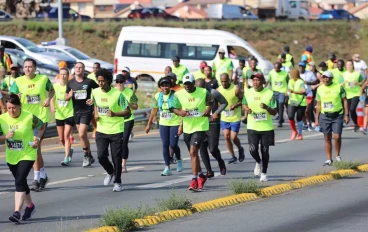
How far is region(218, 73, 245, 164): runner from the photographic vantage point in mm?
18688

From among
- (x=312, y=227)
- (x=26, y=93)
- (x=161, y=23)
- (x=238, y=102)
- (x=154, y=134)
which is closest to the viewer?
(x=312, y=227)

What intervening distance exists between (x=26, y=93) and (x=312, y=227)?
5588 mm

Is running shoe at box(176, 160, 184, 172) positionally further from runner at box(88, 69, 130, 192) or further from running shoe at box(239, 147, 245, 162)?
runner at box(88, 69, 130, 192)

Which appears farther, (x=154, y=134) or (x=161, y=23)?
(x=161, y=23)

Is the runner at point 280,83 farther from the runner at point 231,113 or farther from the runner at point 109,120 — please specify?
the runner at point 109,120

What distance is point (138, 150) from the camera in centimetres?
2212

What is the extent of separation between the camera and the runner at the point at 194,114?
15.4m

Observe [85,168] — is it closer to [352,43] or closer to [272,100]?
[272,100]

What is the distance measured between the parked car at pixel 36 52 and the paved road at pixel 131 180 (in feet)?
56.6

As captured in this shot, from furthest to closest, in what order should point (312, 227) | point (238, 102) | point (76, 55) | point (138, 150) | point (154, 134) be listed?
point (76, 55), point (154, 134), point (138, 150), point (238, 102), point (312, 227)

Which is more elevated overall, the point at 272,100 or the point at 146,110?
the point at 272,100

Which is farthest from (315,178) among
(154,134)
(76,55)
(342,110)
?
(76,55)

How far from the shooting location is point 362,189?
1606cm

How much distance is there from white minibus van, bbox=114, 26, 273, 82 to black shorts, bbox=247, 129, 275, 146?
21.5 metres
